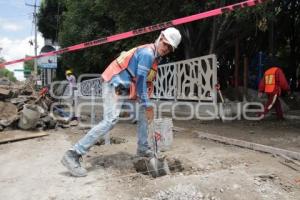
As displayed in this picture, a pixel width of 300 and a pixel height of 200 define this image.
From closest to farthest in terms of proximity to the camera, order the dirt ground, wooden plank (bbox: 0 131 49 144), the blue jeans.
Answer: the dirt ground
the blue jeans
wooden plank (bbox: 0 131 49 144)

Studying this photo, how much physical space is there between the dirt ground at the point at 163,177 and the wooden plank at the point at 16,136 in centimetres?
60

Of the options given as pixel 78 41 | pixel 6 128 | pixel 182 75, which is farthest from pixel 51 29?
pixel 6 128

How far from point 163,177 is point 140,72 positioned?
4.54ft

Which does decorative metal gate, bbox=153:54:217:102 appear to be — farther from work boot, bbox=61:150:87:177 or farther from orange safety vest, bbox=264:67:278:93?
work boot, bbox=61:150:87:177

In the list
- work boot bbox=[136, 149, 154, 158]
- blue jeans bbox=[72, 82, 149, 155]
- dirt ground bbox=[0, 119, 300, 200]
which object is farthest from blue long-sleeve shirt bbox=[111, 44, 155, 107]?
dirt ground bbox=[0, 119, 300, 200]

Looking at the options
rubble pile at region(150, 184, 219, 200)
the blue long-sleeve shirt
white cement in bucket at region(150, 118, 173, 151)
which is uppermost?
the blue long-sleeve shirt

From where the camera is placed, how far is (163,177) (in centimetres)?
560

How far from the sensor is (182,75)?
15.4 meters

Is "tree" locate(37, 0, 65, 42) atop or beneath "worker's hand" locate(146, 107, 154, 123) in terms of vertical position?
atop

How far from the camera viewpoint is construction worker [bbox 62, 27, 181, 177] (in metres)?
6.02

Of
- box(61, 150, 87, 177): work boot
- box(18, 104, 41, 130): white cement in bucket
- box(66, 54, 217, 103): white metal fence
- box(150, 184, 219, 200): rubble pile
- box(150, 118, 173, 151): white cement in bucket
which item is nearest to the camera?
box(150, 184, 219, 200): rubble pile

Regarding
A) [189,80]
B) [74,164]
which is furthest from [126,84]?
[189,80]

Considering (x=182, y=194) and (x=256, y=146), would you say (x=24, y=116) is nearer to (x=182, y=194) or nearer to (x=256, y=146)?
(x=256, y=146)

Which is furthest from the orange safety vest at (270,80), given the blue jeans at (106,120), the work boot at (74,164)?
the work boot at (74,164)
